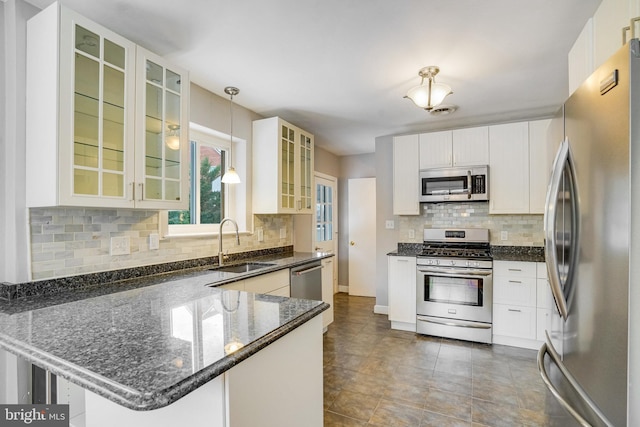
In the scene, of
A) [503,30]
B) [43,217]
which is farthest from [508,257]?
[43,217]

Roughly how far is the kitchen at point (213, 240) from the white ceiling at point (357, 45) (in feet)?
0.69

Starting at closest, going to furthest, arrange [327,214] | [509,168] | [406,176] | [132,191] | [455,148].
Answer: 1. [132,191]
2. [509,168]
3. [455,148]
4. [406,176]
5. [327,214]

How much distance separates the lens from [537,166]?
10.9 feet

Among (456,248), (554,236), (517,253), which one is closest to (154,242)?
(554,236)

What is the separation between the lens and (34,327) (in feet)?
3.70

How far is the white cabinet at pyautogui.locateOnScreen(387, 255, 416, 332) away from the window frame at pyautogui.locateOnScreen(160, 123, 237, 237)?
2042mm

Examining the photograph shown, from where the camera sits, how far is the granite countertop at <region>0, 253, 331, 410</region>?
755mm

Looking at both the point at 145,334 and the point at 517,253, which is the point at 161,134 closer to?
the point at 145,334

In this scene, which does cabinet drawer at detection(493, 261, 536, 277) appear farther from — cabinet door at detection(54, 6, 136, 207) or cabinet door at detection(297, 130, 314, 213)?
cabinet door at detection(54, 6, 136, 207)

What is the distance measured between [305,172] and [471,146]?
200 cm

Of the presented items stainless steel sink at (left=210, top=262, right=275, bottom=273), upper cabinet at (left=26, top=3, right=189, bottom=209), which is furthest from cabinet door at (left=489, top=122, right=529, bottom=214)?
upper cabinet at (left=26, top=3, right=189, bottom=209)

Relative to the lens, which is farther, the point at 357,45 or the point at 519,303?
the point at 519,303

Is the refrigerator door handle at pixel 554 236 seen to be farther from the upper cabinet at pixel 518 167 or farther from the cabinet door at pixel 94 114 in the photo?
the upper cabinet at pixel 518 167

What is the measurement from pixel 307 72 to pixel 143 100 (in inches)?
48.8
